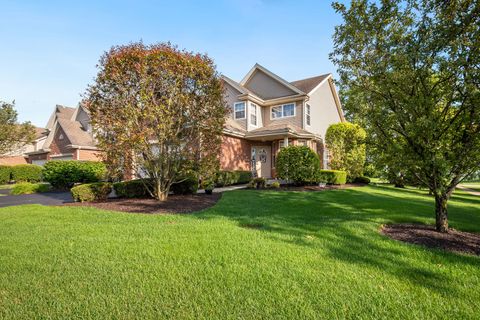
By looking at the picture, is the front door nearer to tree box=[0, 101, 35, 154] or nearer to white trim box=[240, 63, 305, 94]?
white trim box=[240, 63, 305, 94]

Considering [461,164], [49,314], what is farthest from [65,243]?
[461,164]

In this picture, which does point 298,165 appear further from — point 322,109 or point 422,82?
point 322,109

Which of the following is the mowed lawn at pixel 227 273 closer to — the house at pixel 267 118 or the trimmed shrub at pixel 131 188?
the trimmed shrub at pixel 131 188

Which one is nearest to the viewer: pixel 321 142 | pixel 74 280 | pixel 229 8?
pixel 74 280

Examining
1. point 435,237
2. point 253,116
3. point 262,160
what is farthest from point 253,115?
point 435,237

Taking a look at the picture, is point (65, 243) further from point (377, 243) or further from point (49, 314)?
point (377, 243)

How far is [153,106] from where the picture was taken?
28.3 ft

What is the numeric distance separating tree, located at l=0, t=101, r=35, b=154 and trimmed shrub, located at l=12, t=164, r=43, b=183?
3788 millimetres

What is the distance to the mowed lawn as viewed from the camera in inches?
98.3

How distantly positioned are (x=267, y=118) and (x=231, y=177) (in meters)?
7.24

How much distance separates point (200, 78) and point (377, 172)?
6.74 metres

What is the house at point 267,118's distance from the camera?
1767 centimetres

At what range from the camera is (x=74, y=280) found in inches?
121

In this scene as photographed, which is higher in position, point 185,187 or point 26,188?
point 185,187
